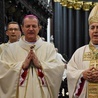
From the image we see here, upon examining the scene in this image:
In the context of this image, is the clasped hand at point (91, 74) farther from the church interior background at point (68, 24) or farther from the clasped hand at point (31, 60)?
the church interior background at point (68, 24)

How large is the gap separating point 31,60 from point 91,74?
799 millimetres

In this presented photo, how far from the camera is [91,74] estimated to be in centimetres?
464

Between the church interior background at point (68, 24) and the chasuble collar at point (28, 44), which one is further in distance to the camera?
the church interior background at point (68, 24)

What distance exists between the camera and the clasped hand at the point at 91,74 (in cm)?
465

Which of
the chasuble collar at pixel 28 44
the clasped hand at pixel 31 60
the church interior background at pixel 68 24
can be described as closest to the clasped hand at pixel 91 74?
the clasped hand at pixel 31 60

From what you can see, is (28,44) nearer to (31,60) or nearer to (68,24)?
(31,60)

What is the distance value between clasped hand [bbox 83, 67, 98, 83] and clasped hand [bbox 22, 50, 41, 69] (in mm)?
634

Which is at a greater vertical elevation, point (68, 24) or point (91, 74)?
point (91, 74)

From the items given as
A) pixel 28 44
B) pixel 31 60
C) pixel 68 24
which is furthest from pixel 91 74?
pixel 68 24

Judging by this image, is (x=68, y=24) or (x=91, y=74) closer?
(x=91, y=74)

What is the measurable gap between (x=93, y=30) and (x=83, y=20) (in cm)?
1461

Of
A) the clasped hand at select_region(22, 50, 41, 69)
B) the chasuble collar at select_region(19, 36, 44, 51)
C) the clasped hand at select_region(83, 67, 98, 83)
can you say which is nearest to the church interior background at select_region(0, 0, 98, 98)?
the chasuble collar at select_region(19, 36, 44, 51)

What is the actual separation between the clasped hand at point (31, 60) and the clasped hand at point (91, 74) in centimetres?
63

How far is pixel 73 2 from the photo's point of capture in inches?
707
